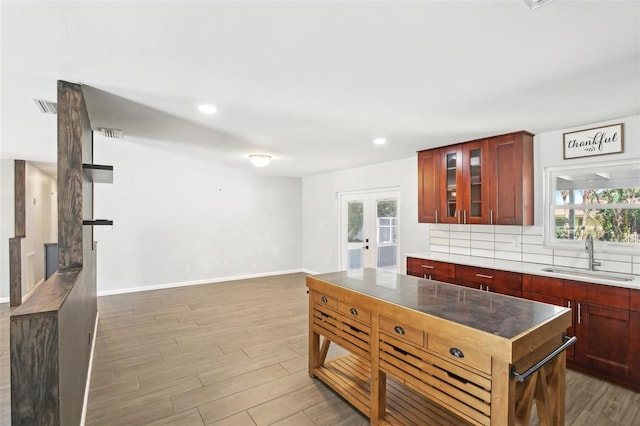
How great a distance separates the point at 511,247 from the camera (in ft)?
12.8

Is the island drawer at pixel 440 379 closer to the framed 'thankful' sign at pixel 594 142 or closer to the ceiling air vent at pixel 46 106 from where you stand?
the framed 'thankful' sign at pixel 594 142

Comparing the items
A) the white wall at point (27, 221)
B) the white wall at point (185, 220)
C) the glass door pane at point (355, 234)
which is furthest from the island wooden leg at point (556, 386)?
the white wall at point (27, 221)

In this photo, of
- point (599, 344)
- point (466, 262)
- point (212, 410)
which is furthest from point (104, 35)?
point (599, 344)

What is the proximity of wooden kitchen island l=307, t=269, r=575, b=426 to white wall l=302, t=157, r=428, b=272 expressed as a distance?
2.58 m

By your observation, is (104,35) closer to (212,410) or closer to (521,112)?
(212,410)

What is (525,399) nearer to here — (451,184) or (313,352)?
(313,352)

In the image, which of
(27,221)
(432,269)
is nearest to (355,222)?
(432,269)

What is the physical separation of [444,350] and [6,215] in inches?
Result: 283

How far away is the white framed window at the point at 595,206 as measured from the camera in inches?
122

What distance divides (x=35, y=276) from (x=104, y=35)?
641 centimetres

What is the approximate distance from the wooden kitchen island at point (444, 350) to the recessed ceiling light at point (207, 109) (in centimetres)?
196

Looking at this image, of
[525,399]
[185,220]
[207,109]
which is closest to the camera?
[525,399]

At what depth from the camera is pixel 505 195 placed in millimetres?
3648

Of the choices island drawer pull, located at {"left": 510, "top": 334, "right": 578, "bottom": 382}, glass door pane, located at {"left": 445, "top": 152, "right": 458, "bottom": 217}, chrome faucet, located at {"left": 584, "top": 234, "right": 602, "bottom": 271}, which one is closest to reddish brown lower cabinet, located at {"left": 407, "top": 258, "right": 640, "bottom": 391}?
chrome faucet, located at {"left": 584, "top": 234, "right": 602, "bottom": 271}
